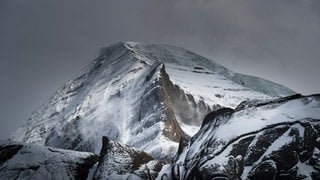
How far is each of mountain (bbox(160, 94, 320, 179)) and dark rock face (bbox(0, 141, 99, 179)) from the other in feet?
44.6

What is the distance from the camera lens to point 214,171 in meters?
88.5

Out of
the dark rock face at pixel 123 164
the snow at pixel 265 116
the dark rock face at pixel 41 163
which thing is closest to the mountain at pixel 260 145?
the snow at pixel 265 116

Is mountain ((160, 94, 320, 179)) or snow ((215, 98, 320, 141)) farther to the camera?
snow ((215, 98, 320, 141))

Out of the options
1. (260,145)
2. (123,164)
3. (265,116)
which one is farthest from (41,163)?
(260,145)

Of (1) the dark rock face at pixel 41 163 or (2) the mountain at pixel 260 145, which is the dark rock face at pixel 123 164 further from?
(1) the dark rock face at pixel 41 163

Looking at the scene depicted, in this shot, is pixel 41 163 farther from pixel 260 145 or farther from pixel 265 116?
pixel 260 145

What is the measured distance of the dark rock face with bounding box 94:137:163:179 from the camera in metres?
101

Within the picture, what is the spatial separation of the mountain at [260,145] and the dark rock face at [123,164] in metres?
3.48

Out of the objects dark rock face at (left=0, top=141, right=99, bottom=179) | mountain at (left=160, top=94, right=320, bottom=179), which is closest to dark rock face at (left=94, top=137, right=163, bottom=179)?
mountain at (left=160, top=94, right=320, bottom=179)

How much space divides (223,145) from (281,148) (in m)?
9.12

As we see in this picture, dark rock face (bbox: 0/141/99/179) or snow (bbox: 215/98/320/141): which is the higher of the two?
Answer: snow (bbox: 215/98/320/141)

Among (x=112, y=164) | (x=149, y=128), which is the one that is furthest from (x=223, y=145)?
(x=149, y=128)

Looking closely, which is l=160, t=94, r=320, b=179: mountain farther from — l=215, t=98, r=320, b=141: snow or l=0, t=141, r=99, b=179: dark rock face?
l=0, t=141, r=99, b=179: dark rock face

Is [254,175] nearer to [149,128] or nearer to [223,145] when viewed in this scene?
[223,145]
